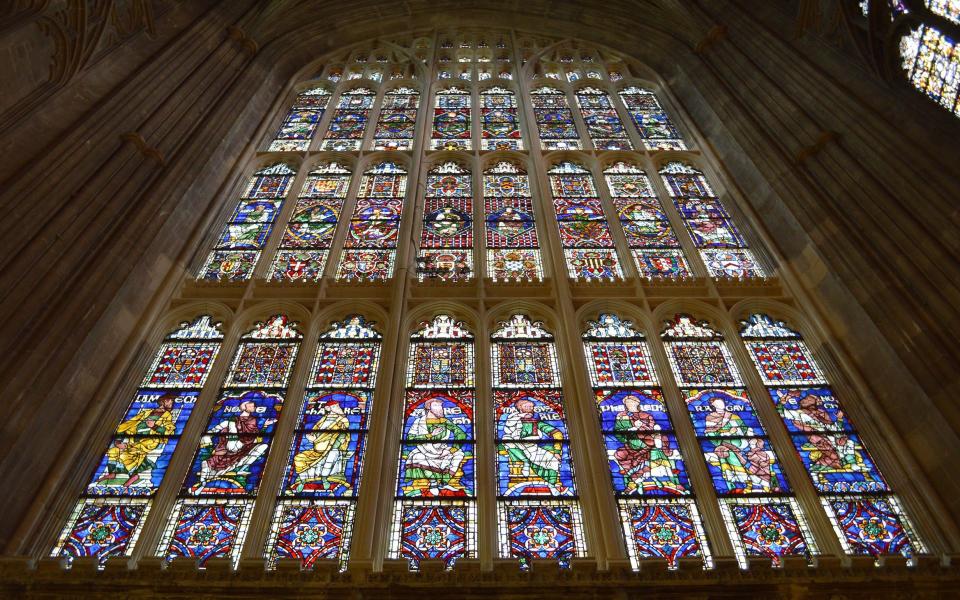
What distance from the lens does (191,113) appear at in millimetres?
12180

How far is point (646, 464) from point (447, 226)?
577 cm

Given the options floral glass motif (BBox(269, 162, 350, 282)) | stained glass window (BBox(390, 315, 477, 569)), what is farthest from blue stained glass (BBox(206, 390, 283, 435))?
floral glass motif (BBox(269, 162, 350, 282))

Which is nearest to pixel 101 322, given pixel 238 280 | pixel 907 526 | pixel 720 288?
pixel 238 280

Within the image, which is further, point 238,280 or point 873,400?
point 238,280

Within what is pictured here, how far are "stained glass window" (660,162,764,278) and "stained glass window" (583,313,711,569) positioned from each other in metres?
2.32

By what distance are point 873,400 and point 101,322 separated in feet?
30.0

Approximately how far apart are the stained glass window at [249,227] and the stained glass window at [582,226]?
15.9ft

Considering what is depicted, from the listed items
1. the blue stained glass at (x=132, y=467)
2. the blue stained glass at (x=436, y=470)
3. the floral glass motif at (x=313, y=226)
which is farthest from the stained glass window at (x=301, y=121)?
the blue stained glass at (x=436, y=470)

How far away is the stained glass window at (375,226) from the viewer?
36.9 feet

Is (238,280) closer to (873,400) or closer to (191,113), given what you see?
(191,113)

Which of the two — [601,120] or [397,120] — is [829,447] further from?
[397,120]

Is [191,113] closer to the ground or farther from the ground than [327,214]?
farther from the ground

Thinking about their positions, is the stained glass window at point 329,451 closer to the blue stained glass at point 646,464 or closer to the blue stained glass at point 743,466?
the blue stained glass at point 646,464

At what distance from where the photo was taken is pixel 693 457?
802 centimetres
